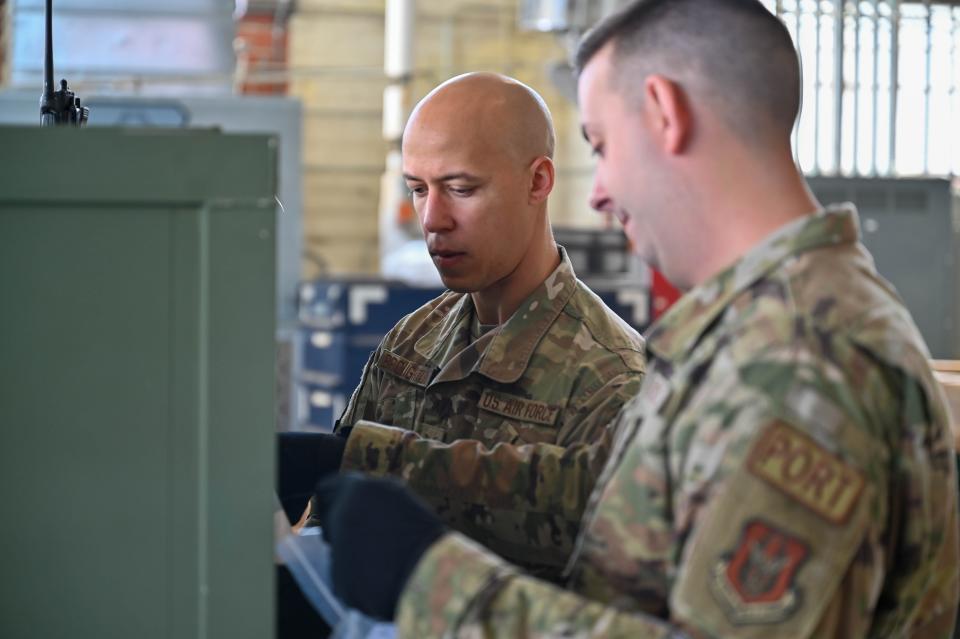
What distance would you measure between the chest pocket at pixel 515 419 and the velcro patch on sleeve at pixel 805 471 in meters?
0.76

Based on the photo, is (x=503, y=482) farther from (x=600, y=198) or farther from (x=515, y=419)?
(x=600, y=198)

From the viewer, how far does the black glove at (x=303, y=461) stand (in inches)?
60.1

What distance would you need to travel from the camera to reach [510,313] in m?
1.86

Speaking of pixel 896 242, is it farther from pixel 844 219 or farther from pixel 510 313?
pixel 844 219

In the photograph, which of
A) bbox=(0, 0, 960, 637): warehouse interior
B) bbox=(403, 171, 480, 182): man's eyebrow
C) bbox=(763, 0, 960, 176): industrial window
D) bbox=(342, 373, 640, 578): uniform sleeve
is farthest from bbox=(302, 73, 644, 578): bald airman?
bbox=(763, 0, 960, 176): industrial window

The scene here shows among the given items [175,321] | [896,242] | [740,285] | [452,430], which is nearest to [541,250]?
[452,430]

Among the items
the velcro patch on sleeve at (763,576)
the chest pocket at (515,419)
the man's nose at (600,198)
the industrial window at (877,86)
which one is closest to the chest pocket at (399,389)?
the chest pocket at (515,419)

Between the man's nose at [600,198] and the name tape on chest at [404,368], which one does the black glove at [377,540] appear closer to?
the man's nose at [600,198]

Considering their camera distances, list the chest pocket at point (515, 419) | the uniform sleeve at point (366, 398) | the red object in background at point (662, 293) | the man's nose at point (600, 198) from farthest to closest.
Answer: the red object in background at point (662, 293), the uniform sleeve at point (366, 398), the chest pocket at point (515, 419), the man's nose at point (600, 198)

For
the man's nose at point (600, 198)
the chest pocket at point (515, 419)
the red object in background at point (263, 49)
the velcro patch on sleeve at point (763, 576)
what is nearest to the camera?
the velcro patch on sleeve at point (763, 576)

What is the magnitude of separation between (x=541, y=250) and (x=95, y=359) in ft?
3.26

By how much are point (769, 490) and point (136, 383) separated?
48cm

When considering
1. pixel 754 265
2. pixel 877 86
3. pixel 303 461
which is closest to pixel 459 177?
pixel 303 461

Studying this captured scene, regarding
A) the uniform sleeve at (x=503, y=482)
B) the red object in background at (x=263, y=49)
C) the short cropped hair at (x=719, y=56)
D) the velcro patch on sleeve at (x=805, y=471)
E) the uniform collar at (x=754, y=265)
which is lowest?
the uniform sleeve at (x=503, y=482)
